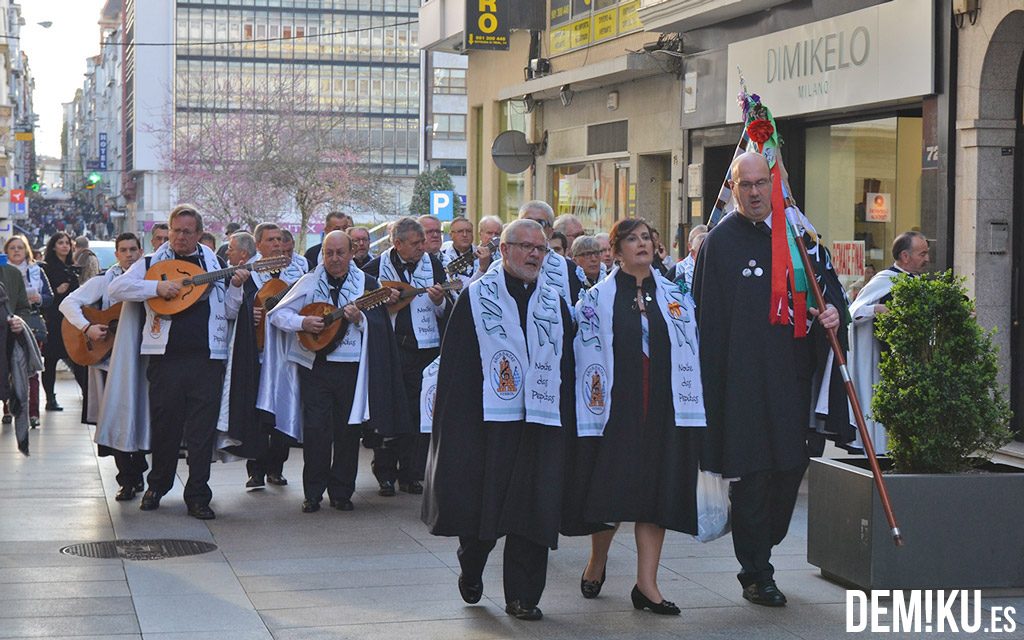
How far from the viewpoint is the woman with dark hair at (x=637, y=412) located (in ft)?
23.3

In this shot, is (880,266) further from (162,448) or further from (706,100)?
(162,448)

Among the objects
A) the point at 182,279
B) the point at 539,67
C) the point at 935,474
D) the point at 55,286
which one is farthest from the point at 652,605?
the point at 539,67

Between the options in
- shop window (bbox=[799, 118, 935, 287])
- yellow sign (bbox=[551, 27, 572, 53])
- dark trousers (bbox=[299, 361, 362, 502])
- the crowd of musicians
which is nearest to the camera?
the crowd of musicians

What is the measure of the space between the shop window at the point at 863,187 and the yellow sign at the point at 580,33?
5.88 meters

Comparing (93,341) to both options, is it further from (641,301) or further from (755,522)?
(755,522)

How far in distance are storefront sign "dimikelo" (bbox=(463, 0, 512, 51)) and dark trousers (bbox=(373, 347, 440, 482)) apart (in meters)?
13.4

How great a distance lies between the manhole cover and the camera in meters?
8.79

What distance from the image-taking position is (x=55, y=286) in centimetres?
1878

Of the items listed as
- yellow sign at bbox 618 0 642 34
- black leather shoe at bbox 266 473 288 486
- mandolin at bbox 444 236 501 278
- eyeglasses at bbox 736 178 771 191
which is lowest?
black leather shoe at bbox 266 473 288 486

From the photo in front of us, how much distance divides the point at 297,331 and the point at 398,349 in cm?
83

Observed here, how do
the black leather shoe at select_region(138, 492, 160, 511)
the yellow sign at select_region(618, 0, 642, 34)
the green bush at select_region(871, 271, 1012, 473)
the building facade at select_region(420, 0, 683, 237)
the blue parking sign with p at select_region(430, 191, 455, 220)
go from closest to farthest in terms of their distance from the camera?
the green bush at select_region(871, 271, 1012, 473), the black leather shoe at select_region(138, 492, 160, 511), the building facade at select_region(420, 0, 683, 237), the yellow sign at select_region(618, 0, 642, 34), the blue parking sign with p at select_region(430, 191, 455, 220)

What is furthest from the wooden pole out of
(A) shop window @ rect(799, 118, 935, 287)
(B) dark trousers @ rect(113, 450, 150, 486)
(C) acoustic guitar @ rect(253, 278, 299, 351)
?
(A) shop window @ rect(799, 118, 935, 287)

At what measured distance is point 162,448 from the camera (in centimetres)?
1048

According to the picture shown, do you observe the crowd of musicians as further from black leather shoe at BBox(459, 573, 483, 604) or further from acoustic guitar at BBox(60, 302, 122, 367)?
acoustic guitar at BBox(60, 302, 122, 367)
